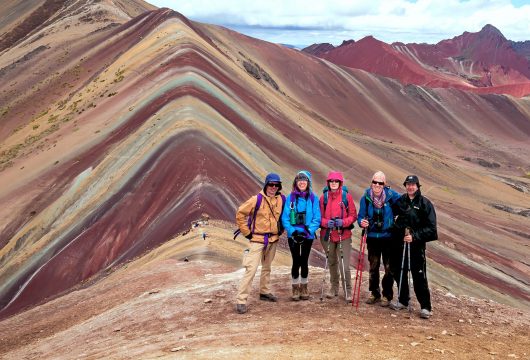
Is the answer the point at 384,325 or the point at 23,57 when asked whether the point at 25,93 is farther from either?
the point at 384,325

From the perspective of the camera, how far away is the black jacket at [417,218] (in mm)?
8367

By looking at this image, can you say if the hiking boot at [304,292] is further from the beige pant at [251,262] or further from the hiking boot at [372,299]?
the hiking boot at [372,299]

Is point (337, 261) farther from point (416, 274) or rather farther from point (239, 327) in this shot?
point (239, 327)

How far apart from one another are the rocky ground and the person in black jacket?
12.2 inches

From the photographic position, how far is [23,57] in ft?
192

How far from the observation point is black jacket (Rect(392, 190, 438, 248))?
329 inches

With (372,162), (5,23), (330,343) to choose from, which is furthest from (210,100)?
(5,23)

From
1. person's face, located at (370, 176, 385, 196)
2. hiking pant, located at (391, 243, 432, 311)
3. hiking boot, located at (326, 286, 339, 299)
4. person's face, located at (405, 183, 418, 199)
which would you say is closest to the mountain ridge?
hiking boot, located at (326, 286, 339, 299)

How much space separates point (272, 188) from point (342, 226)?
1253mm

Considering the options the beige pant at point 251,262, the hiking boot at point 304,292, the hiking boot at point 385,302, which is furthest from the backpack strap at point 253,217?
the hiking boot at point 385,302

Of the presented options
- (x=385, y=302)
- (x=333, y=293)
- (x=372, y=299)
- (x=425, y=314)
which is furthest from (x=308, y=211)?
(x=425, y=314)

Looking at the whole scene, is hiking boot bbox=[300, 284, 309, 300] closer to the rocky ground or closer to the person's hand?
the rocky ground

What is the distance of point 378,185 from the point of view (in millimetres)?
8562

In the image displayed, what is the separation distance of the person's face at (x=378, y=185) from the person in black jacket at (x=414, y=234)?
32 centimetres
